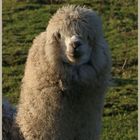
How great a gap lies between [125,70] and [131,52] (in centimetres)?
80

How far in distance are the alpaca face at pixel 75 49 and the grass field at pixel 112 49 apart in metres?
3.33

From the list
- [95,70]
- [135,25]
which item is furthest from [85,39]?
[135,25]

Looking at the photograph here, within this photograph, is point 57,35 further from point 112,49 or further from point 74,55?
point 112,49

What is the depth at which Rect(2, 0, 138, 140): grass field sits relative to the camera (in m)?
8.59

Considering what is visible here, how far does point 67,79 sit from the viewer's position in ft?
15.3

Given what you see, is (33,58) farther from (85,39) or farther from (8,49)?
(8,49)

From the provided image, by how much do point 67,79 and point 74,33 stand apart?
0.94ft

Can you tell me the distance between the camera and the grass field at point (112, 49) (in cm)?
859

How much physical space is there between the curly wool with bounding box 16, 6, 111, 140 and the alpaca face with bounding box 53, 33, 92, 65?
4cm

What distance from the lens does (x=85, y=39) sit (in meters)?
4.70

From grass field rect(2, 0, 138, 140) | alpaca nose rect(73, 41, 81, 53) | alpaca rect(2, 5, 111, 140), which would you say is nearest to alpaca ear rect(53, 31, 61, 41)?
alpaca rect(2, 5, 111, 140)

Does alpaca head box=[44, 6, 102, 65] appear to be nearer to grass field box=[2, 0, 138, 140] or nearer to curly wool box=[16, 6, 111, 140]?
curly wool box=[16, 6, 111, 140]

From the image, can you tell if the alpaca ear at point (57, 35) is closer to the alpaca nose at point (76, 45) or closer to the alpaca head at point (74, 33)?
the alpaca head at point (74, 33)

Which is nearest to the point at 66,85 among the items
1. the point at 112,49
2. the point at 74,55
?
the point at 74,55
